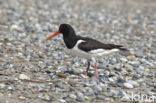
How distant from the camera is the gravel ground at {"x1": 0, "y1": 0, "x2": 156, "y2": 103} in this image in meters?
9.09

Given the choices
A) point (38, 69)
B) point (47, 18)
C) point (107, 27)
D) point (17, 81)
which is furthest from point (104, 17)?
point (17, 81)

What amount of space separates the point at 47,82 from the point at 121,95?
2.43 m

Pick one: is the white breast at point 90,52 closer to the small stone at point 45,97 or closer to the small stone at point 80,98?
the small stone at point 80,98

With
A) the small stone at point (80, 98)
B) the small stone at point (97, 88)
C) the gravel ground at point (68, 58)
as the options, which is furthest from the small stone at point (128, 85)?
the small stone at point (80, 98)

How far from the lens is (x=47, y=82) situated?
9969mm

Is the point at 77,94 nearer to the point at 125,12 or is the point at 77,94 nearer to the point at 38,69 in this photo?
the point at 38,69

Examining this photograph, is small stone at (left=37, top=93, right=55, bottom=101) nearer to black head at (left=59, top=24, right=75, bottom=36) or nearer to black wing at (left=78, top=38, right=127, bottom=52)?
black wing at (left=78, top=38, right=127, bottom=52)

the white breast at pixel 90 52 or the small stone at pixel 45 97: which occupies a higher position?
the white breast at pixel 90 52

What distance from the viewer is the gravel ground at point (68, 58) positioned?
9.09m

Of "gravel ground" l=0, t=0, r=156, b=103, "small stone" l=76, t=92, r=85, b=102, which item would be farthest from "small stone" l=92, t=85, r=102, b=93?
"small stone" l=76, t=92, r=85, b=102

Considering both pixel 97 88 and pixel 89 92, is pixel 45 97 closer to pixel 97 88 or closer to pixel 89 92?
pixel 89 92

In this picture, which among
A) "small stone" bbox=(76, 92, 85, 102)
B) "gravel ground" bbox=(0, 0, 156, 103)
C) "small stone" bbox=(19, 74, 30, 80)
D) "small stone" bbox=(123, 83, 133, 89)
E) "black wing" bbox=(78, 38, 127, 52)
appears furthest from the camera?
"black wing" bbox=(78, 38, 127, 52)

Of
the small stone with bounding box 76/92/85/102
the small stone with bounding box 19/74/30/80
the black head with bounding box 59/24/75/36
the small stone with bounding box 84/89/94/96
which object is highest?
the black head with bounding box 59/24/75/36

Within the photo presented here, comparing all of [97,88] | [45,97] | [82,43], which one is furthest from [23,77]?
[97,88]
